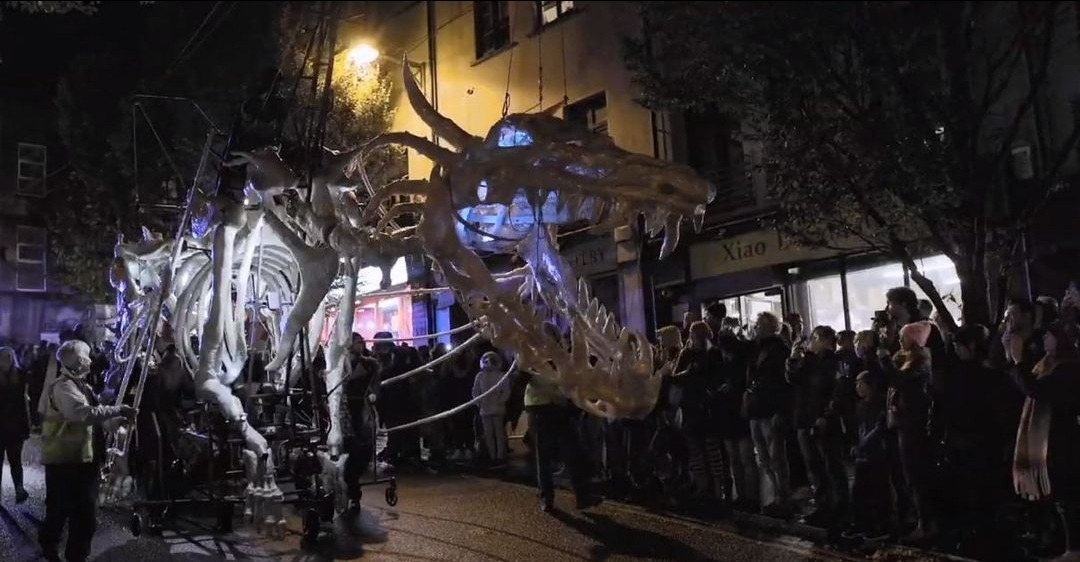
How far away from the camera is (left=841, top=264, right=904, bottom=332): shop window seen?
13.9m

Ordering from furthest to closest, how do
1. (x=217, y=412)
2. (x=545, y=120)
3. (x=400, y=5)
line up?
(x=400, y=5) → (x=217, y=412) → (x=545, y=120)

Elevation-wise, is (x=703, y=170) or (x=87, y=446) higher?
(x=703, y=170)

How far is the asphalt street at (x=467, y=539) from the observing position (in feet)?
25.1

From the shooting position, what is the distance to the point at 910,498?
7699 mm

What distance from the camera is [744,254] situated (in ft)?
51.4

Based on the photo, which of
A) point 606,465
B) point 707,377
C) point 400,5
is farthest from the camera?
point 400,5

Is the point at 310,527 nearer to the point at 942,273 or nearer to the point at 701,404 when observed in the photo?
the point at 701,404

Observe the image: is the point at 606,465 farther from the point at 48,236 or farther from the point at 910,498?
the point at 48,236

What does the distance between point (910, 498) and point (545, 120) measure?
475cm

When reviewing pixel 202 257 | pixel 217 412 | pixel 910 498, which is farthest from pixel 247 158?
pixel 910 498

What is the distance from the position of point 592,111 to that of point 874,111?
975 cm

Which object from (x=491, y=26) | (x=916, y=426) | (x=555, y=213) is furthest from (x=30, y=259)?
(x=916, y=426)

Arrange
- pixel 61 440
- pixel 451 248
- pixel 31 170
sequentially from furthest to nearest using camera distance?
pixel 31 170 < pixel 61 440 < pixel 451 248

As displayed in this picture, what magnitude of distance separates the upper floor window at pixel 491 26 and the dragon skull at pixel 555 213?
1370cm
